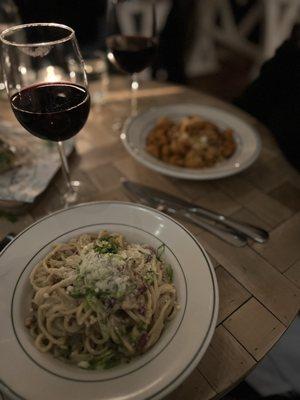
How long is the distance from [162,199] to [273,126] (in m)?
0.56

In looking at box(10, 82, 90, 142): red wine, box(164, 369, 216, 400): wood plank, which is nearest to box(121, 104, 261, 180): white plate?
box(10, 82, 90, 142): red wine

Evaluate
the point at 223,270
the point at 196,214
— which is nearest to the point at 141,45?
the point at 196,214

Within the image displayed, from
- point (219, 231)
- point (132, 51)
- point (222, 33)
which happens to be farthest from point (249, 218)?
point (222, 33)

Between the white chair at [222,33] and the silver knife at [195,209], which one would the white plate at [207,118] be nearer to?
the silver knife at [195,209]

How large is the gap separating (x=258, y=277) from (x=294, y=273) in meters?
0.09

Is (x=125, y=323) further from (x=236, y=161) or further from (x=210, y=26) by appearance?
(x=210, y=26)

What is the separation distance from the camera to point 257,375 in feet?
3.54

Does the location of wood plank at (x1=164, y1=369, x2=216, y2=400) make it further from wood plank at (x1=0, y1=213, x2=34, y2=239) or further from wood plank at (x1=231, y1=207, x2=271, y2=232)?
wood plank at (x1=0, y1=213, x2=34, y2=239)

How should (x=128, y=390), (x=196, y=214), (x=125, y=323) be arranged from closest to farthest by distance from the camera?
(x=128, y=390) < (x=125, y=323) < (x=196, y=214)

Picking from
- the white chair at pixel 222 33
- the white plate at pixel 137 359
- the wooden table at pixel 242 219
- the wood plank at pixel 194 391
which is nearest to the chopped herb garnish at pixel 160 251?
the white plate at pixel 137 359

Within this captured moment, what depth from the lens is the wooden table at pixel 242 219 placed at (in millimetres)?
655

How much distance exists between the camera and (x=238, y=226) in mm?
909

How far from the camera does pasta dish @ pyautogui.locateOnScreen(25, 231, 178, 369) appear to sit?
0.63 metres

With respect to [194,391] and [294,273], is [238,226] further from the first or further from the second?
[194,391]
